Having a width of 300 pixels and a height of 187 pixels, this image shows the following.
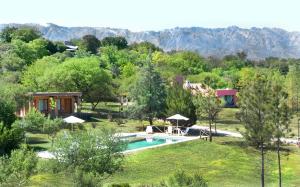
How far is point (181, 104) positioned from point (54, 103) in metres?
12.4

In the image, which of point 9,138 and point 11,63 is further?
point 11,63

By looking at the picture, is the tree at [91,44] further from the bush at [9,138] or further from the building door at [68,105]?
the bush at [9,138]

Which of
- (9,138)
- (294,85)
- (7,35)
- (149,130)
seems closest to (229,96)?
(294,85)

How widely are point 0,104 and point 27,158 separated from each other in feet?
49.7

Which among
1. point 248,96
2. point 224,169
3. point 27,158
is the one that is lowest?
point 224,169

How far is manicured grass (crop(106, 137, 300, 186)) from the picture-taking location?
31.0m

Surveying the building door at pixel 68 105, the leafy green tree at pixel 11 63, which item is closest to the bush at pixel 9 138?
the building door at pixel 68 105

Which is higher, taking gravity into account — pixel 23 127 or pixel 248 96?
pixel 248 96

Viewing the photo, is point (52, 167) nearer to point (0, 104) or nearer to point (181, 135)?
point (0, 104)

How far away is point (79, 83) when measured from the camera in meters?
55.2

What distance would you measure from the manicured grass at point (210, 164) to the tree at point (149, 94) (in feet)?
29.0

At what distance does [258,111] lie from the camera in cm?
2917

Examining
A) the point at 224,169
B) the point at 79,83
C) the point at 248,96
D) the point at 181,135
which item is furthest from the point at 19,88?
the point at 248,96

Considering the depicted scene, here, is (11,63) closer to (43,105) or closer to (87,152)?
(43,105)
